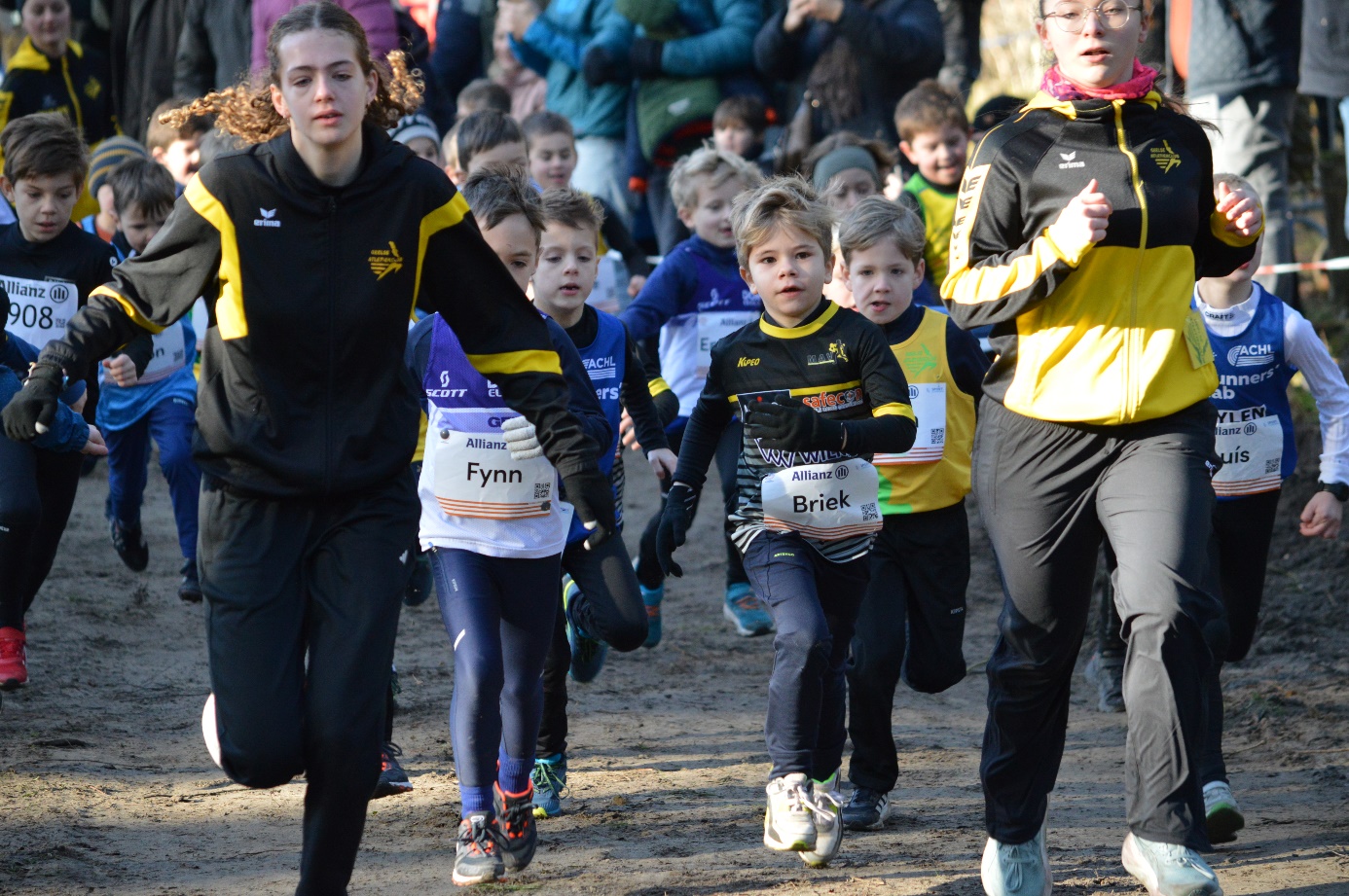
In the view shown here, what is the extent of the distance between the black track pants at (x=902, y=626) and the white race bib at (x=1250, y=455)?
87 centimetres

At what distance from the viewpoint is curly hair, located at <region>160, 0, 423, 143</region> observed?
156 inches

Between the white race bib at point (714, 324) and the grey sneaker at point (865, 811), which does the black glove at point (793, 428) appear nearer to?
the grey sneaker at point (865, 811)

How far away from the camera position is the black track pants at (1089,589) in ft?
12.6

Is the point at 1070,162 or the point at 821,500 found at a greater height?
the point at 1070,162

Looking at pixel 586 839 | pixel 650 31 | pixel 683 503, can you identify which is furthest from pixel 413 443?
pixel 650 31

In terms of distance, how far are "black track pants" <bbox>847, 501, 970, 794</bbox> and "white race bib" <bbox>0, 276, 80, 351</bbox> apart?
340cm

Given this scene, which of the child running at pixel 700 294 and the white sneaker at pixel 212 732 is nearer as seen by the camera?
the white sneaker at pixel 212 732

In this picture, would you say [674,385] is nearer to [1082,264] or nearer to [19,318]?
[19,318]

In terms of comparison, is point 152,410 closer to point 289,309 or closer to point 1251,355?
point 289,309

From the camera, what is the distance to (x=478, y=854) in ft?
14.8

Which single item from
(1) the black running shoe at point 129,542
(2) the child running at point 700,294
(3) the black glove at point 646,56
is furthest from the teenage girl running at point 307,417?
(3) the black glove at point 646,56

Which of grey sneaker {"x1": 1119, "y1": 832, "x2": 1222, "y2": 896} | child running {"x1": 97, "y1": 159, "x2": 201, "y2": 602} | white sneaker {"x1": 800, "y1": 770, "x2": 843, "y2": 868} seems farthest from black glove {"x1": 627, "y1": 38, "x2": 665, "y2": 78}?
grey sneaker {"x1": 1119, "y1": 832, "x2": 1222, "y2": 896}

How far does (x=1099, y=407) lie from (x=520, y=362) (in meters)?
1.41

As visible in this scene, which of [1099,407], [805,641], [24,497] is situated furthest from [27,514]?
[1099,407]
